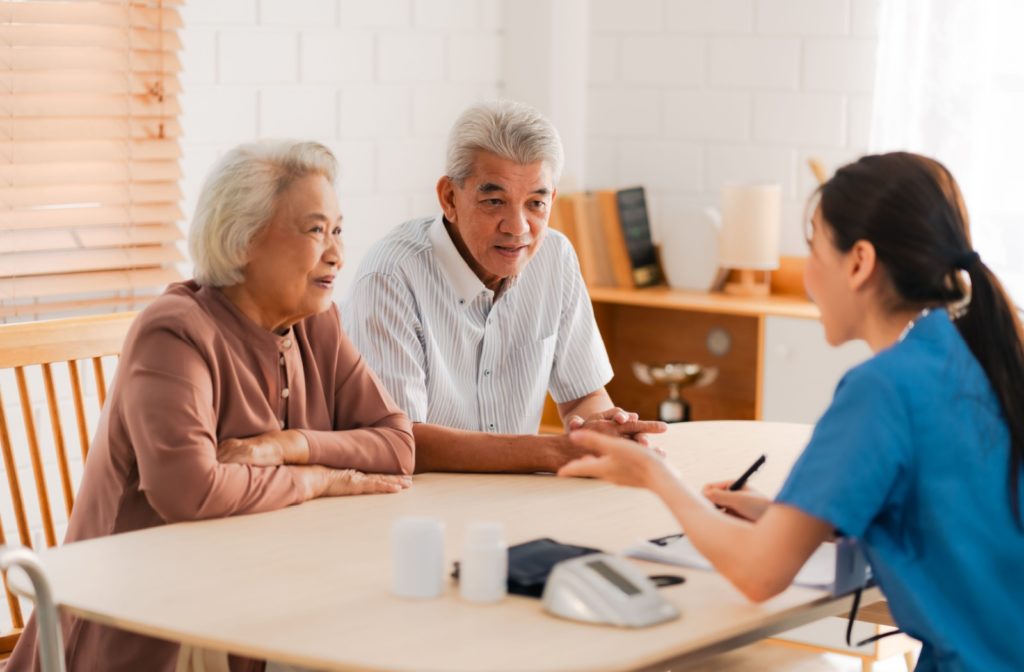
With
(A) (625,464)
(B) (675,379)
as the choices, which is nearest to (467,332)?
(A) (625,464)

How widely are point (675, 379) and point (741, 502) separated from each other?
1963mm

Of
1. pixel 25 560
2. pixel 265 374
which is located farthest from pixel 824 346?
Result: pixel 25 560

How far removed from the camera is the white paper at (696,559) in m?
1.72

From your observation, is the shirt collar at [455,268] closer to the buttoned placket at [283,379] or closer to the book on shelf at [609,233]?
the buttoned placket at [283,379]

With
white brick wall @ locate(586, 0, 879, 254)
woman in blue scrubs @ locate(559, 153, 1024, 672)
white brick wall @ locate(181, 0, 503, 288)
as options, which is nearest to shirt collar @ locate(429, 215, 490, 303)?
woman in blue scrubs @ locate(559, 153, 1024, 672)

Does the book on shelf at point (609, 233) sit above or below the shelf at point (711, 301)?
above

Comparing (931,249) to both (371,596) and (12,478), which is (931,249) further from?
(12,478)

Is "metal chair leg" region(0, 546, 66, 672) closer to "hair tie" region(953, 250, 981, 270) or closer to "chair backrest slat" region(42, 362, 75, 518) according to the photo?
"chair backrest slat" region(42, 362, 75, 518)

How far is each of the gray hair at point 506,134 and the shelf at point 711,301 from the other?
1382 millimetres

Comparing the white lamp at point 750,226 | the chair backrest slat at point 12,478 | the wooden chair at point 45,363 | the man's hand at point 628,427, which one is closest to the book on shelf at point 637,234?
the white lamp at point 750,226

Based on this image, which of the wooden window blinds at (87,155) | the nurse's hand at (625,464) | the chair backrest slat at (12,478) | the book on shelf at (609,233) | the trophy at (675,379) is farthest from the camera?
the book on shelf at (609,233)

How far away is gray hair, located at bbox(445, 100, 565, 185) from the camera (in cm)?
247

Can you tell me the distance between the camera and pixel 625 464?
172cm

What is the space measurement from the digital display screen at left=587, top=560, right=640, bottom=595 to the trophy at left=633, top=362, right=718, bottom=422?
2.27 meters
